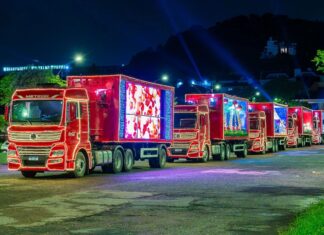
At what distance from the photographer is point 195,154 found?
30.9 m

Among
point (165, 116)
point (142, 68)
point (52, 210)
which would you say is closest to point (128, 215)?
point (52, 210)

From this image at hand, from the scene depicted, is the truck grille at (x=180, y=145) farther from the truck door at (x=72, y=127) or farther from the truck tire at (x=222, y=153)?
the truck door at (x=72, y=127)

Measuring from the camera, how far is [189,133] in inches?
1214

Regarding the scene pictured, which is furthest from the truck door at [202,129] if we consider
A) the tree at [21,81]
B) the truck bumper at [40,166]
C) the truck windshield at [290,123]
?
the truck windshield at [290,123]

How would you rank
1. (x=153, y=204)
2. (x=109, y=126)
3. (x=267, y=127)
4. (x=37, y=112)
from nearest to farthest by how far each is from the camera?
1. (x=153, y=204)
2. (x=37, y=112)
3. (x=109, y=126)
4. (x=267, y=127)

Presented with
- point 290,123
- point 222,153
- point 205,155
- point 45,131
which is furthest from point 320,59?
point 290,123

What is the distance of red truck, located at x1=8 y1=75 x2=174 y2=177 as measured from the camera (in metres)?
19.4

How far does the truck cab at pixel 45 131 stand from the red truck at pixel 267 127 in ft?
80.0

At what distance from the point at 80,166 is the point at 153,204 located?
797 cm

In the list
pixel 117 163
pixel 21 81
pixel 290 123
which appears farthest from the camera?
pixel 290 123

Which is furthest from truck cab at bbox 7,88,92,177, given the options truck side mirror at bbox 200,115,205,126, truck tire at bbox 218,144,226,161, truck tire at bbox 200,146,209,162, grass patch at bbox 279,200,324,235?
truck tire at bbox 218,144,226,161

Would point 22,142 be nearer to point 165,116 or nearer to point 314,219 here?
point 165,116

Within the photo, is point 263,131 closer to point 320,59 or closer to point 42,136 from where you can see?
point 320,59

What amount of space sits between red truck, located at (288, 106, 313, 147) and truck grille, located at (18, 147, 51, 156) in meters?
38.8
